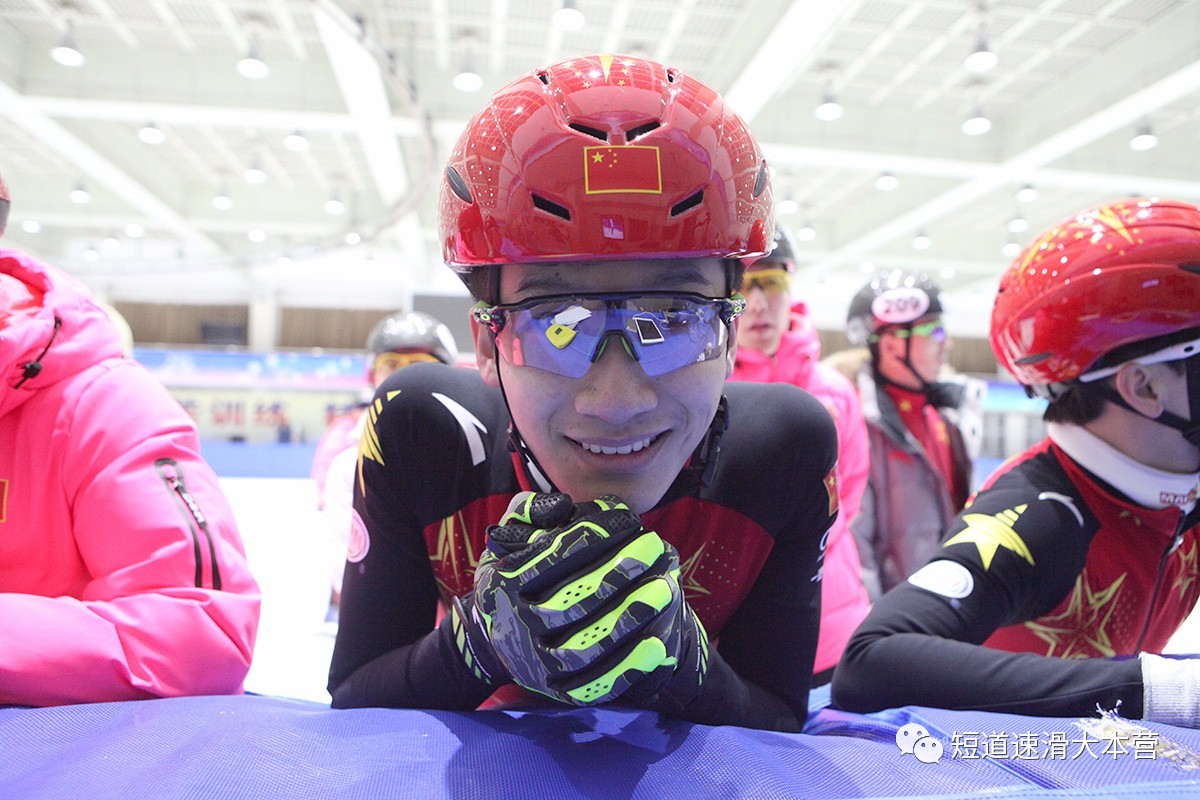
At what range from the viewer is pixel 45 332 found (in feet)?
4.40

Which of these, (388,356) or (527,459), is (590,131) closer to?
(527,459)

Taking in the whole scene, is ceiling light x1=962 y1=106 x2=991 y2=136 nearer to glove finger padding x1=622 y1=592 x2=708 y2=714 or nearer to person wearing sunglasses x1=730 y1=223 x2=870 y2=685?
person wearing sunglasses x1=730 y1=223 x2=870 y2=685

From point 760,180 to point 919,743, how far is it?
787 millimetres

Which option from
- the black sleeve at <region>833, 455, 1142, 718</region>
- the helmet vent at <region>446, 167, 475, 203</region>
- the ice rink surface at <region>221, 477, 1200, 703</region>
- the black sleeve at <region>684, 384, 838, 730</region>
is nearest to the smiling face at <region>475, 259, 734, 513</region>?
the helmet vent at <region>446, 167, 475, 203</region>

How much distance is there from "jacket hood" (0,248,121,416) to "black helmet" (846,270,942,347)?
3342mm

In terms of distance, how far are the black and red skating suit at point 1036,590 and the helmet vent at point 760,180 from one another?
0.79m

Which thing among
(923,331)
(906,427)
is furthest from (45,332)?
(923,331)

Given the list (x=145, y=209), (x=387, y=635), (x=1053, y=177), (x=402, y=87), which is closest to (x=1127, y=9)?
(x=1053, y=177)

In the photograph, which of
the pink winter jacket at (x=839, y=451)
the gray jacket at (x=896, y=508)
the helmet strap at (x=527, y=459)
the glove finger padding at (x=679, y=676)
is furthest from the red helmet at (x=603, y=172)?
the gray jacket at (x=896, y=508)

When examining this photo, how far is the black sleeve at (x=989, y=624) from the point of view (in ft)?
3.72

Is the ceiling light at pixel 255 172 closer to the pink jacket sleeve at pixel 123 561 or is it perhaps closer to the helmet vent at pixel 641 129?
Answer: the pink jacket sleeve at pixel 123 561

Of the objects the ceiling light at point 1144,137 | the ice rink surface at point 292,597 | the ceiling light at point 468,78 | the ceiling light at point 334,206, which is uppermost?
the ceiling light at point 334,206

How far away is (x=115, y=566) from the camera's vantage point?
1.28 metres

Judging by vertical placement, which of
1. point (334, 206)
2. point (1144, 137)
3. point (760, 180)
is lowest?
point (760, 180)
